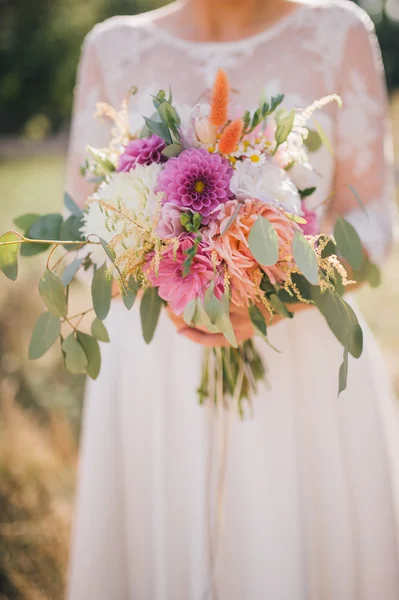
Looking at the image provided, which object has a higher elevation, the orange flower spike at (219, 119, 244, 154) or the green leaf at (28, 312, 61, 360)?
the orange flower spike at (219, 119, 244, 154)

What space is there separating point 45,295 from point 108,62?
895 mm

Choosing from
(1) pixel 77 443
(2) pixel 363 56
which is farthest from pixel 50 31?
(2) pixel 363 56

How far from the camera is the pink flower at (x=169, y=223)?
87 cm

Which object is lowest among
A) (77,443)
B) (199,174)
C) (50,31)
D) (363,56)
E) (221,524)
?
(221,524)

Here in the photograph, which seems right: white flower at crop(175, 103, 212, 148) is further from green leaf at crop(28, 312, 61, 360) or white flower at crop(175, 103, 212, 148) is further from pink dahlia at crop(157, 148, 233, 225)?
green leaf at crop(28, 312, 61, 360)

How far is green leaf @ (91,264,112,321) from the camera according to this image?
91 centimetres

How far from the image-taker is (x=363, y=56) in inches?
54.1

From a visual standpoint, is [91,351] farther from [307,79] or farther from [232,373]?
[307,79]

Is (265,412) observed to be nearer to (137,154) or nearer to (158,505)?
(158,505)

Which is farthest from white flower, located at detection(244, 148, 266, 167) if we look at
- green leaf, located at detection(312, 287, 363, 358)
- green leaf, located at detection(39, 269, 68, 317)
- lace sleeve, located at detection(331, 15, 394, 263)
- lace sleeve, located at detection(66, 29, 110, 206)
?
lace sleeve, located at detection(66, 29, 110, 206)

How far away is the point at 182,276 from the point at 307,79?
2.55 feet

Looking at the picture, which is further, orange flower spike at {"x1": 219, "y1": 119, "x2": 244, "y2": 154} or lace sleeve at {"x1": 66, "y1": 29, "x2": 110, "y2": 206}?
lace sleeve at {"x1": 66, "y1": 29, "x2": 110, "y2": 206}

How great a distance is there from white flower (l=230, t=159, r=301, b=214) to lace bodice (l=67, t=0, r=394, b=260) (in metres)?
0.39

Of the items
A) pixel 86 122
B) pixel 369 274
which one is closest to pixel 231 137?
pixel 369 274
